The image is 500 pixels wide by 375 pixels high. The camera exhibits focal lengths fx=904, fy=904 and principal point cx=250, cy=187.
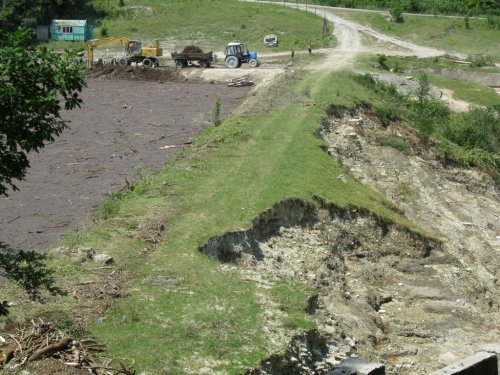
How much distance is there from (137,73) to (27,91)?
157 feet

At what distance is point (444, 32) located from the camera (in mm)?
74250

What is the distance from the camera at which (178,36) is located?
7362 centimetres

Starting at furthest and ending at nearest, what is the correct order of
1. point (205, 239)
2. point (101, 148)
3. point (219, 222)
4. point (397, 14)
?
point (397, 14)
point (101, 148)
point (219, 222)
point (205, 239)

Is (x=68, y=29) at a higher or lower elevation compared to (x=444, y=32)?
higher

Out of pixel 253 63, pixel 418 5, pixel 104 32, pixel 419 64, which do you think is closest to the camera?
pixel 253 63

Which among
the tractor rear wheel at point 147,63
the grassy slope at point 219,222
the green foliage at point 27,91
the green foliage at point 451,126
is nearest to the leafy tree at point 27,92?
the green foliage at point 27,91

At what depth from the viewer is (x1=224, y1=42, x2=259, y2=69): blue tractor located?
5853cm

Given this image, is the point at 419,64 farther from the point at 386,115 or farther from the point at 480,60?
the point at 386,115

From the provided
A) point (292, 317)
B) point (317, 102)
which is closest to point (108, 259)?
point (292, 317)

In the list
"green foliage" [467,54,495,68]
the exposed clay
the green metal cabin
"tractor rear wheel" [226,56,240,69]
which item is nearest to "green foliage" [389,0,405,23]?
"green foliage" [467,54,495,68]

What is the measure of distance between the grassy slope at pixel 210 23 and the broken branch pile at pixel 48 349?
186 ft

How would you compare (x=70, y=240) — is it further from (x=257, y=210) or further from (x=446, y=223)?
(x=446, y=223)

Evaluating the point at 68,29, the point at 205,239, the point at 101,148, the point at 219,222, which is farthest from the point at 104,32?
the point at 205,239

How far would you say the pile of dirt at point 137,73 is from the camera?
183 ft
